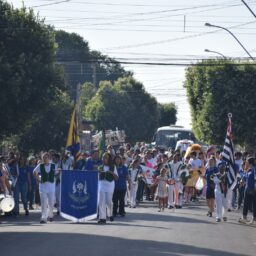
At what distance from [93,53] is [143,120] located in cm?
896

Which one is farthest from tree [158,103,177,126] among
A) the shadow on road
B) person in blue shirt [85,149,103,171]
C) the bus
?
the shadow on road

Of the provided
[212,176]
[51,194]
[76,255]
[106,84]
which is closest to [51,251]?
[76,255]

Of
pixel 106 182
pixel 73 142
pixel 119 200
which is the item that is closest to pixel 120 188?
pixel 119 200

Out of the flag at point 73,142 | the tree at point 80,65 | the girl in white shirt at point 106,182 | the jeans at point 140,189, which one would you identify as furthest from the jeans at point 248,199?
the tree at point 80,65

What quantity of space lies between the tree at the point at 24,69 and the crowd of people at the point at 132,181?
4.69ft

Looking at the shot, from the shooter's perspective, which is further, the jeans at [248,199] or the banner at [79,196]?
the jeans at [248,199]

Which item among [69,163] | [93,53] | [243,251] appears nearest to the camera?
[243,251]

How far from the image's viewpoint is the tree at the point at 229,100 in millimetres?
54375

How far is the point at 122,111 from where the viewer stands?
9212 centimetres

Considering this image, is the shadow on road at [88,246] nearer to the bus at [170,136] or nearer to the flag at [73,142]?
the flag at [73,142]

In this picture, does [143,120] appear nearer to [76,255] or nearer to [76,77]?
[76,77]

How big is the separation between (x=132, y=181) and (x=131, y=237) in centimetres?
1366

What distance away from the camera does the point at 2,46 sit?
1198 inches

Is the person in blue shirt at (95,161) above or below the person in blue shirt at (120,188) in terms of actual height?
above
